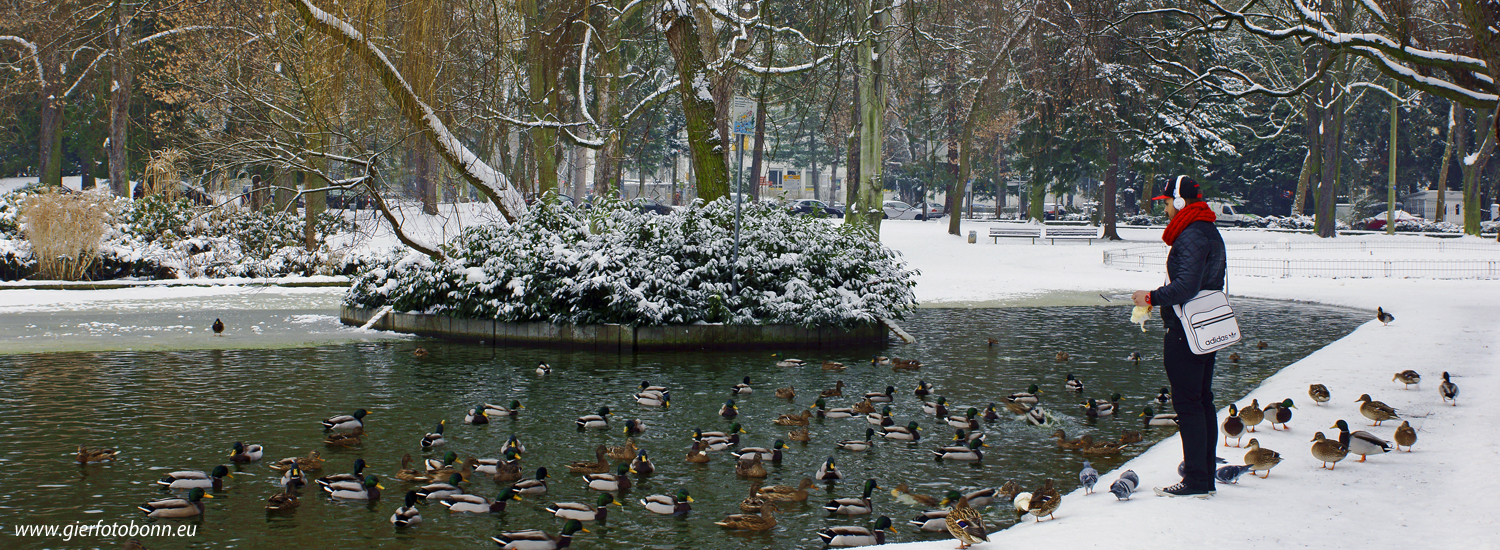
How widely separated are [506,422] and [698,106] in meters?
8.89

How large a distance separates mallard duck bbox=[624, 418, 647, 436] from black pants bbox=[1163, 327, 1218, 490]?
4682 mm

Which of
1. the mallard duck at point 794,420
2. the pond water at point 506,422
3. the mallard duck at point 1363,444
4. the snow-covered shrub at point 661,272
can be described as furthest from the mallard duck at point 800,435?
the snow-covered shrub at point 661,272

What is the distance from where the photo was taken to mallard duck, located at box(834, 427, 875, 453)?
908 centimetres

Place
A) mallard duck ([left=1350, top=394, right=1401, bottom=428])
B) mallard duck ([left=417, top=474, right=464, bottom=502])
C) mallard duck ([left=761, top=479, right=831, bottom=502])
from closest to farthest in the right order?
mallard duck ([left=417, top=474, right=464, bottom=502]), mallard duck ([left=761, top=479, right=831, bottom=502]), mallard duck ([left=1350, top=394, right=1401, bottom=428])

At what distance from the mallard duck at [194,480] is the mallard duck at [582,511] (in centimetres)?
235

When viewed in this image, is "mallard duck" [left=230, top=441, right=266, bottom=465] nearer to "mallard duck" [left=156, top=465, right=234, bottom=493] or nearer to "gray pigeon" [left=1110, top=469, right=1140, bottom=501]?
"mallard duck" [left=156, top=465, right=234, bottom=493]

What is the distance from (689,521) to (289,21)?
9666mm

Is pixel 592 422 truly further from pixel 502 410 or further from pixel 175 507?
pixel 175 507

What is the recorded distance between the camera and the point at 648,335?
15.1 meters

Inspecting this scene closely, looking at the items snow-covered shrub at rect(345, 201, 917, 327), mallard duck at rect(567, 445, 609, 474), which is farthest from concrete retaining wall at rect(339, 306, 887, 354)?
mallard duck at rect(567, 445, 609, 474)

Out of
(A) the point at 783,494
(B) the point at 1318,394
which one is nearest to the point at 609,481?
(A) the point at 783,494

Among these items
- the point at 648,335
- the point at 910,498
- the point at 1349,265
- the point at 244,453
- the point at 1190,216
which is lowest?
the point at 910,498

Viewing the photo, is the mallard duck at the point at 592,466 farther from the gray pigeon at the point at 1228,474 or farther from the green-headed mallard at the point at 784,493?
the gray pigeon at the point at 1228,474

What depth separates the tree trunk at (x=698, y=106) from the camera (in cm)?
1717
